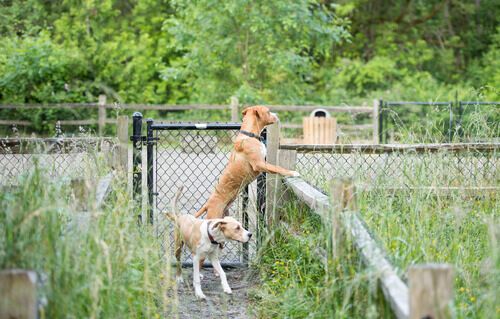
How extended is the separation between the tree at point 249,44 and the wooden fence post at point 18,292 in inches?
475

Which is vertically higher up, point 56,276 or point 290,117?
point 290,117

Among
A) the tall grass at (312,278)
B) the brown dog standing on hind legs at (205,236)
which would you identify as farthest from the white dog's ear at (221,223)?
the tall grass at (312,278)

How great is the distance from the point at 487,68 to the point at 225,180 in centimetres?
2102

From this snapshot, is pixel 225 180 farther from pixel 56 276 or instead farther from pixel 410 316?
pixel 410 316

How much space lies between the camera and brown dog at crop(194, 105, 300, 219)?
3572 millimetres

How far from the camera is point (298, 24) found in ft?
46.0

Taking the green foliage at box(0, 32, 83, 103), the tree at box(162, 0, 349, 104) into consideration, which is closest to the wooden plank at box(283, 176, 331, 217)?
the tree at box(162, 0, 349, 104)

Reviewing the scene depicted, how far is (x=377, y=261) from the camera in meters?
1.90

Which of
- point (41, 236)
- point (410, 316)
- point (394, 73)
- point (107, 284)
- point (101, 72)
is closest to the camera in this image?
point (410, 316)

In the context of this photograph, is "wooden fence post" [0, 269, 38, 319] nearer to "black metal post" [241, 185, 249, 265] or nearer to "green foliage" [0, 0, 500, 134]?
"black metal post" [241, 185, 249, 265]

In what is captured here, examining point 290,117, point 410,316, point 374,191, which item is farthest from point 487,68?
point 410,316

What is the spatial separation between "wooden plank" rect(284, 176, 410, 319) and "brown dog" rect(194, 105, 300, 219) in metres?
0.88

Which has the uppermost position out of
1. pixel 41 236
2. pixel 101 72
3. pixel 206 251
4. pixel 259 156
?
pixel 101 72

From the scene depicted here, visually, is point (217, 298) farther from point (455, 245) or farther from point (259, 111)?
point (455, 245)
